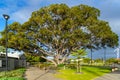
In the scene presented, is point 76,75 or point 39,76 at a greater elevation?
point 39,76

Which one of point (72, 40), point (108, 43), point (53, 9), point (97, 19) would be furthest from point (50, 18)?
point (108, 43)

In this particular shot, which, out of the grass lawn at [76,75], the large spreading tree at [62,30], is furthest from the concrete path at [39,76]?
the large spreading tree at [62,30]

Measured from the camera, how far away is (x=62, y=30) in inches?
2409

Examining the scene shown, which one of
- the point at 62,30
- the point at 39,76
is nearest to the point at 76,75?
the point at 39,76

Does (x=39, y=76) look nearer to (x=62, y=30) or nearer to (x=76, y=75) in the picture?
(x=76, y=75)

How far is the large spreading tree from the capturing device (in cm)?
5928

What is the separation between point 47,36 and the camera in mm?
61438

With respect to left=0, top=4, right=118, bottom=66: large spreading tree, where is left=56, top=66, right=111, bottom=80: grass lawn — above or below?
below

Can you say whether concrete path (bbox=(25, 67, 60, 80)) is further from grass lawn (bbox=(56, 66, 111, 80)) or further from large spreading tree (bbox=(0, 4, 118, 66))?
large spreading tree (bbox=(0, 4, 118, 66))

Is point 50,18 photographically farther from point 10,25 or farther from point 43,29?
point 10,25

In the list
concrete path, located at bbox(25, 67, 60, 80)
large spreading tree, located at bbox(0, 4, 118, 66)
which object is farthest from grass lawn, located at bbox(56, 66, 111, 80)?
large spreading tree, located at bbox(0, 4, 118, 66)

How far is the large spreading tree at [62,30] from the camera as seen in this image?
59.3 metres

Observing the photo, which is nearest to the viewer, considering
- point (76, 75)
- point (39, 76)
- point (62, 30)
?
point (39, 76)

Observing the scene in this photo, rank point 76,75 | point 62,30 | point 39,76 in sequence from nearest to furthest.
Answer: point 39,76, point 76,75, point 62,30
